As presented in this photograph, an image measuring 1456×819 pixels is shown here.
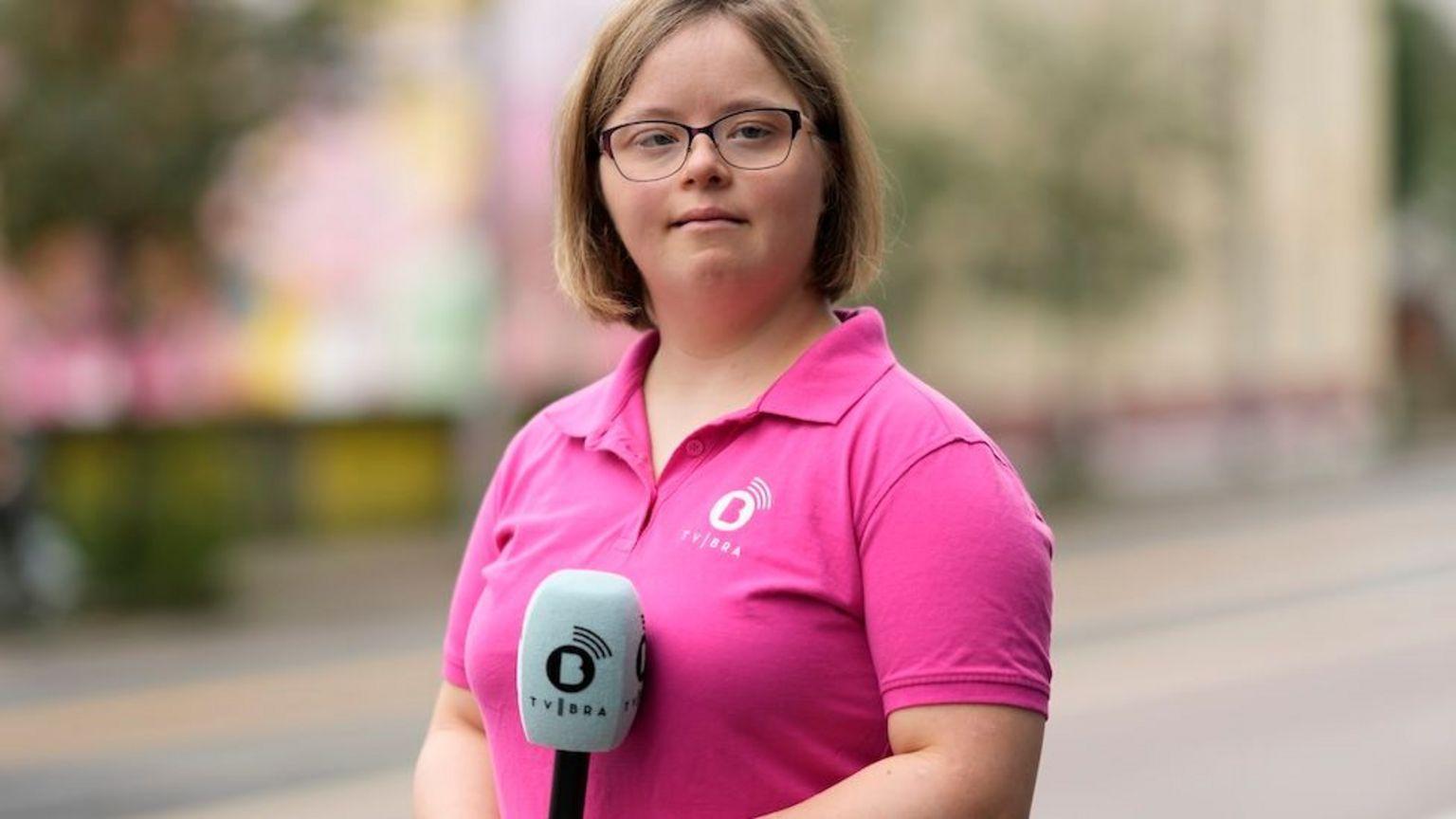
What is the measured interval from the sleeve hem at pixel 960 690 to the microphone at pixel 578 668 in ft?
0.82

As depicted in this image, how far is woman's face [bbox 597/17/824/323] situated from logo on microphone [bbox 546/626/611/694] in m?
0.39

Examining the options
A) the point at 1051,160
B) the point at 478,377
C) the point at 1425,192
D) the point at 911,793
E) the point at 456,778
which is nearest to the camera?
the point at 911,793

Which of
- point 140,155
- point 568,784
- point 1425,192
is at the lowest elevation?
point 1425,192

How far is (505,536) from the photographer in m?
2.15

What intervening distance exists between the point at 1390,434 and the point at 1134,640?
72.9 feet

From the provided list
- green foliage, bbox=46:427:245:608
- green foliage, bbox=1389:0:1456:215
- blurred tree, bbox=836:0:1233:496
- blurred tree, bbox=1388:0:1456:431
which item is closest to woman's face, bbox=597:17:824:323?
green foliage, bbox=46:427:245:608

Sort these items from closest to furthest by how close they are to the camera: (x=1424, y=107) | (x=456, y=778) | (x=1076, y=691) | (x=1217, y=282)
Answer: (x=456, y=778) < (x=1076, y=691) < (x=1217, y=282) < (x=1424, y=107)

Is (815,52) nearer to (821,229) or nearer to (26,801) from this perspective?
(821,229)

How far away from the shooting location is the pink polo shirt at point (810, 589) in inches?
69.2

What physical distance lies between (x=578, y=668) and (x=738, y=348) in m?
0.42

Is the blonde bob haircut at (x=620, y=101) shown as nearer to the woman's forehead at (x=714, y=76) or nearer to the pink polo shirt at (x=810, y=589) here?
the woman's forehead at (x=714, y=76)

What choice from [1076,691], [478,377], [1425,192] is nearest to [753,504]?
[1076,691]

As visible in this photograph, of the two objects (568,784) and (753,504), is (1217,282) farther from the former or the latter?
(568,784)

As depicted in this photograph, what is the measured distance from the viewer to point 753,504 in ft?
6.11
